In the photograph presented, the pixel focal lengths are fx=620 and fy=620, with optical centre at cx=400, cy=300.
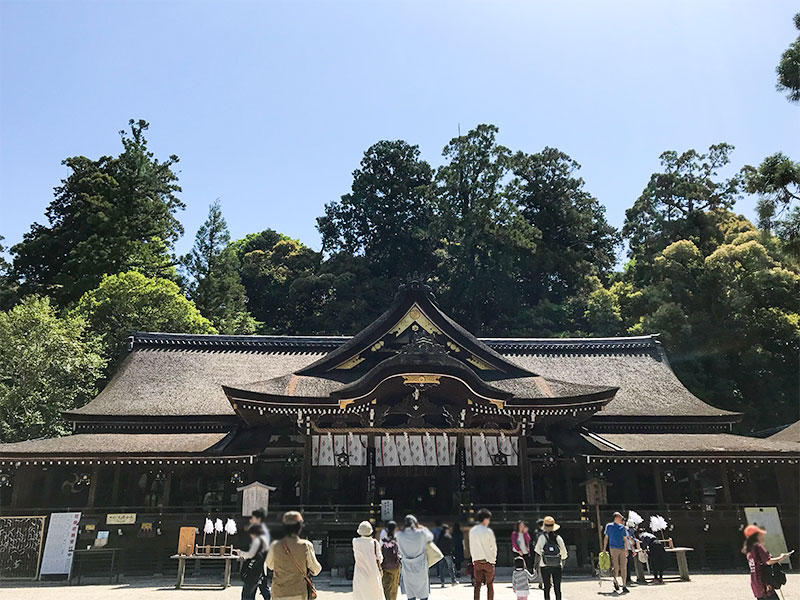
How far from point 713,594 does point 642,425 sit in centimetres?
939

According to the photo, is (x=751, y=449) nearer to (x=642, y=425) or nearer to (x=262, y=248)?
(x=642, y=425)

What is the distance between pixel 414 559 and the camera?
8.17 meters

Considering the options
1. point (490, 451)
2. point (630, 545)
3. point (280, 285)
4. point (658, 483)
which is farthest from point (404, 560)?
point (280, 285)

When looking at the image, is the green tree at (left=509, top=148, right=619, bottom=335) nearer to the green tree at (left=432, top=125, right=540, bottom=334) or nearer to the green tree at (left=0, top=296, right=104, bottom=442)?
the green tree at (left=432, top=125, right=540, bottom=334)

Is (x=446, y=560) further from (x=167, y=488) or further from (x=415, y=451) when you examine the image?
(x=167, y=488)

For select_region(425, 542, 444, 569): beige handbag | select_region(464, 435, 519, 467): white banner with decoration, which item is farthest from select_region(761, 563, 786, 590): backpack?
select_region(464, 435, 519, 467): white banner with decoration

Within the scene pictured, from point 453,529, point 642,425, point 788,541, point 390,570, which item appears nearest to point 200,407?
Result: point 453,529

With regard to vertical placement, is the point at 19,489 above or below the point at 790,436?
below

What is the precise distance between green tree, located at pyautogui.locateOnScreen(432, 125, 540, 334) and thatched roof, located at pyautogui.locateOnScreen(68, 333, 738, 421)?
71.0 ft

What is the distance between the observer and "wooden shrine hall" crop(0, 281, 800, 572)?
15938 millimetres

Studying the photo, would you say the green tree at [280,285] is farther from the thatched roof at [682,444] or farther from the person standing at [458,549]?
the person standing at [458,549]

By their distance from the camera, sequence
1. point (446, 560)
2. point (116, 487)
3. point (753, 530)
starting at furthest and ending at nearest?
point (116, 487) → point (446, 560) → point (753, 530)

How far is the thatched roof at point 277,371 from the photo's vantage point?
2003 cm

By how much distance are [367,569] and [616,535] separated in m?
6.69
